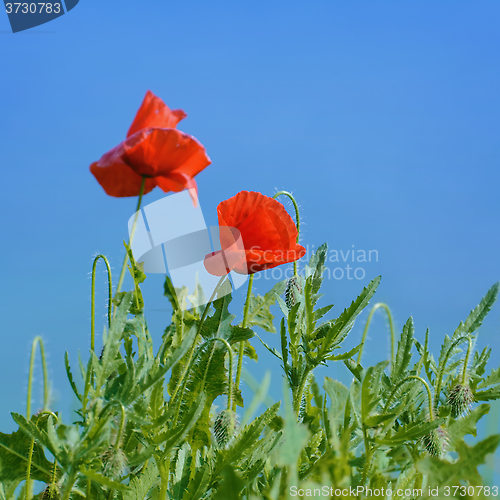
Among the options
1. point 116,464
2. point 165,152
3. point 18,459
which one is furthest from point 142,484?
point 165,152

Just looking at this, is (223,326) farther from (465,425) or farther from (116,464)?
(465,425)

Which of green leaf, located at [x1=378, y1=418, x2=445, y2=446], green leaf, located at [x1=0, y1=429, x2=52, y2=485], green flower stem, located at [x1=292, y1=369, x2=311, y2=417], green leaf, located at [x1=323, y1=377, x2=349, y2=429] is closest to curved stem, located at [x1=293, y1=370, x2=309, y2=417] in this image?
green flower stem, located at [x1=292, y1=369, x2=311, y2=417]

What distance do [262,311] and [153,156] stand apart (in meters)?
0.68

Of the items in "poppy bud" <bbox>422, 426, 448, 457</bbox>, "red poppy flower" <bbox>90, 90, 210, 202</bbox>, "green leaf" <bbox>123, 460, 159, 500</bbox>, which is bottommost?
"poppy bud" <bbox>422, 426, 448, 457</bbox>

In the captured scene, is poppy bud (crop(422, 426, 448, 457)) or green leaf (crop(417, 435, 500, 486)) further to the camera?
poppy bud (crop(422, 426, 448, 457))

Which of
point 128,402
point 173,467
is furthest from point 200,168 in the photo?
point 173,467

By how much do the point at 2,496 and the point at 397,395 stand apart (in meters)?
0.84

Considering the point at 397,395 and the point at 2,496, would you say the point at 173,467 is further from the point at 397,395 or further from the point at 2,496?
the point at 397,395

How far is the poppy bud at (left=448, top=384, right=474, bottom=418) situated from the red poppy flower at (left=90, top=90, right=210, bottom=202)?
0.75 meters

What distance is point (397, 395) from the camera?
1.16m

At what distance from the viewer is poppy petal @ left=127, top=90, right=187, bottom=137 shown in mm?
911

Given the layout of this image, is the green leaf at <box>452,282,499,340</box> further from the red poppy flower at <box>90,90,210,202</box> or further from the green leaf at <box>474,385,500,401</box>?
the red poppy flower at <box>90,90,210,202</box>

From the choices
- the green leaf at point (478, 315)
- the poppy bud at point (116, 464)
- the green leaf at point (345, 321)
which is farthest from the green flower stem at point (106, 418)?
the green leaf at point (478, 315)

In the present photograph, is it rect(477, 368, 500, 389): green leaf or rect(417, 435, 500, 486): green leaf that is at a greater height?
rect(417, 435, 500, 486): green leaf
